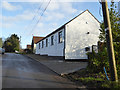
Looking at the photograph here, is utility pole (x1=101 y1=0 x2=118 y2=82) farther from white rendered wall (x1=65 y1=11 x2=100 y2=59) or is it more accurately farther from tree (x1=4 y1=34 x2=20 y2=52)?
tree (x1=4 y1=34 x2=20 y2=52)

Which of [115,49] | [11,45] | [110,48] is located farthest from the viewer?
[11,45]

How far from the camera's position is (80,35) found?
1619 centimetres

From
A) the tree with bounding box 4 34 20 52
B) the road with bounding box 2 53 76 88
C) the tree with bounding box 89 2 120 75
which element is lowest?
the road with bounding box 2 53 76 88

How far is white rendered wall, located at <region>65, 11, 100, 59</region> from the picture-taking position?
50.9ft

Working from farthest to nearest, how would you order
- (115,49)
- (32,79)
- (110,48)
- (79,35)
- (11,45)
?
1. (11,45)
2. (79,35)
3. (115,49)
4. (32,79)
5. (110,48)

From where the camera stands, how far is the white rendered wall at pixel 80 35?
15.5 meters

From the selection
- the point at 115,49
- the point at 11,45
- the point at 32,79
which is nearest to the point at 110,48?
the point at 115,49

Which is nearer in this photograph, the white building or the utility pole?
the utility pole

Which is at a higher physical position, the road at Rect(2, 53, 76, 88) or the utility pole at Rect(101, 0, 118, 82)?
the utility pole at Rect(101, 0, 118, 82)

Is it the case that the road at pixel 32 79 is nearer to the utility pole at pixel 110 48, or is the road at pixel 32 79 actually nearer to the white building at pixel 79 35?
the utility pole at pixel 110 48

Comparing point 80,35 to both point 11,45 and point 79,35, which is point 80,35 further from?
point 11,45

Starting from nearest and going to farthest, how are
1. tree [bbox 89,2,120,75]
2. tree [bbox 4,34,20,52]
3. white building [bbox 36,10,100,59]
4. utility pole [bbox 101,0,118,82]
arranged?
utility pole [bbox 101,0,118,82] < tree [bbox 89,2,120,75] < white building [bbox 36,10,100,59] < tree [bbox 4,34,20,52]

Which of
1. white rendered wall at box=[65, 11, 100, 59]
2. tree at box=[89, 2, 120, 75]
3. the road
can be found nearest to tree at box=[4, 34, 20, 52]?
white rendered wall at box=[65, 11, 100, 59]

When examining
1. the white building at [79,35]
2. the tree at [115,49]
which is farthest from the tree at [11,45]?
the tree at [115,49]
